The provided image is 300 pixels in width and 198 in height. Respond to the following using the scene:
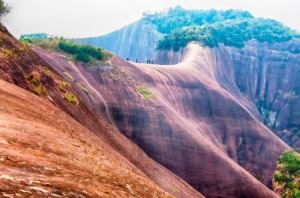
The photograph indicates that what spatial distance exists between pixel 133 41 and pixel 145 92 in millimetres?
97123

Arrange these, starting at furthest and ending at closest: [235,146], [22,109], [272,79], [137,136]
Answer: [272,79] → [235,146] → [137,136] → [22,109]

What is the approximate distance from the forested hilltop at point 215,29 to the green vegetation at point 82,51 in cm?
4905

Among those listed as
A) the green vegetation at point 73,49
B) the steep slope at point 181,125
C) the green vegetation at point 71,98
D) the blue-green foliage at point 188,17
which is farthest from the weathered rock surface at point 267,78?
the green vegetation at point 71,98

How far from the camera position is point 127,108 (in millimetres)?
50938

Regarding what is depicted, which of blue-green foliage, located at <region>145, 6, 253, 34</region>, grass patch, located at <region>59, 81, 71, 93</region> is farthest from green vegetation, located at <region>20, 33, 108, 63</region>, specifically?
blue-green foliage, located at <region>145, 6, 253, 34</region>

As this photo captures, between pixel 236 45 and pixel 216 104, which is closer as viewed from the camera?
pixel 216 104

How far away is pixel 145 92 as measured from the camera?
56.7 m

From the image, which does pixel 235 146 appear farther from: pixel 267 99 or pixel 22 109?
pixel 22 109

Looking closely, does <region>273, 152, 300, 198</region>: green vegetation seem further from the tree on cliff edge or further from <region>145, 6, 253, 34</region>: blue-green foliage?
<region>145, 6, 253, 34</region>: blue-green foliage

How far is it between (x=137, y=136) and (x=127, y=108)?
3.62 m

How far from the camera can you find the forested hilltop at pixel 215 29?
105750 millimetres

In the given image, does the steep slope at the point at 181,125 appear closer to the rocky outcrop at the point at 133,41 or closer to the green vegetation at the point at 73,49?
the green vegetation at the point at 73,49

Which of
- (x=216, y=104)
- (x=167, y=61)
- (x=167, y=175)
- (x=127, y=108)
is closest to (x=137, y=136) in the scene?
(x=127, y=108)

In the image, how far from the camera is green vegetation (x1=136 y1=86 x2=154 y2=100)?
5562cm
